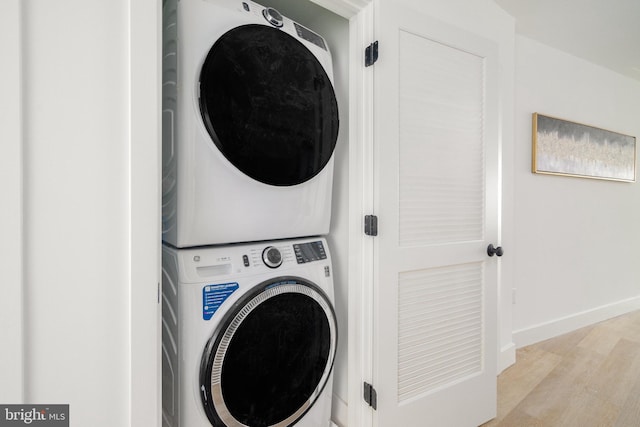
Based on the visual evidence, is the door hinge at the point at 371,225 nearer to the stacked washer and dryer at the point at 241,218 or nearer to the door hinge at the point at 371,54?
the stacked washer and dryer at the point at 241,218

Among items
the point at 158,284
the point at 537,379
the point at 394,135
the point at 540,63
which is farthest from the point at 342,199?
the point at 540,63

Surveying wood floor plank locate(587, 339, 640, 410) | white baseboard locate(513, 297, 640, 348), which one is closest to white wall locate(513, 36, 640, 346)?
white baseboard locate(513, 297, 640, 348)

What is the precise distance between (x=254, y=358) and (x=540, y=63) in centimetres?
316

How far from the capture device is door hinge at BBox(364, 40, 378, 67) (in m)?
1.33

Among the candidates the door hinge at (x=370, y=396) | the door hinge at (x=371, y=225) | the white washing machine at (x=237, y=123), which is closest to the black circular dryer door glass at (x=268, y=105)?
A: the white washing machine at (x=237, y=123)

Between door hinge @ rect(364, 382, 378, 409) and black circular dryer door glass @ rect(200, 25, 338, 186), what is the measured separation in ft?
3.27

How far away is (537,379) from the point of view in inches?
80.2

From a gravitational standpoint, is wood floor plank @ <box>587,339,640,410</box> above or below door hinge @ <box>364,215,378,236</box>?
below

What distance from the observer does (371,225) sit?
4.42 ft

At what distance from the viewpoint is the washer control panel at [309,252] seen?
4.19ft
